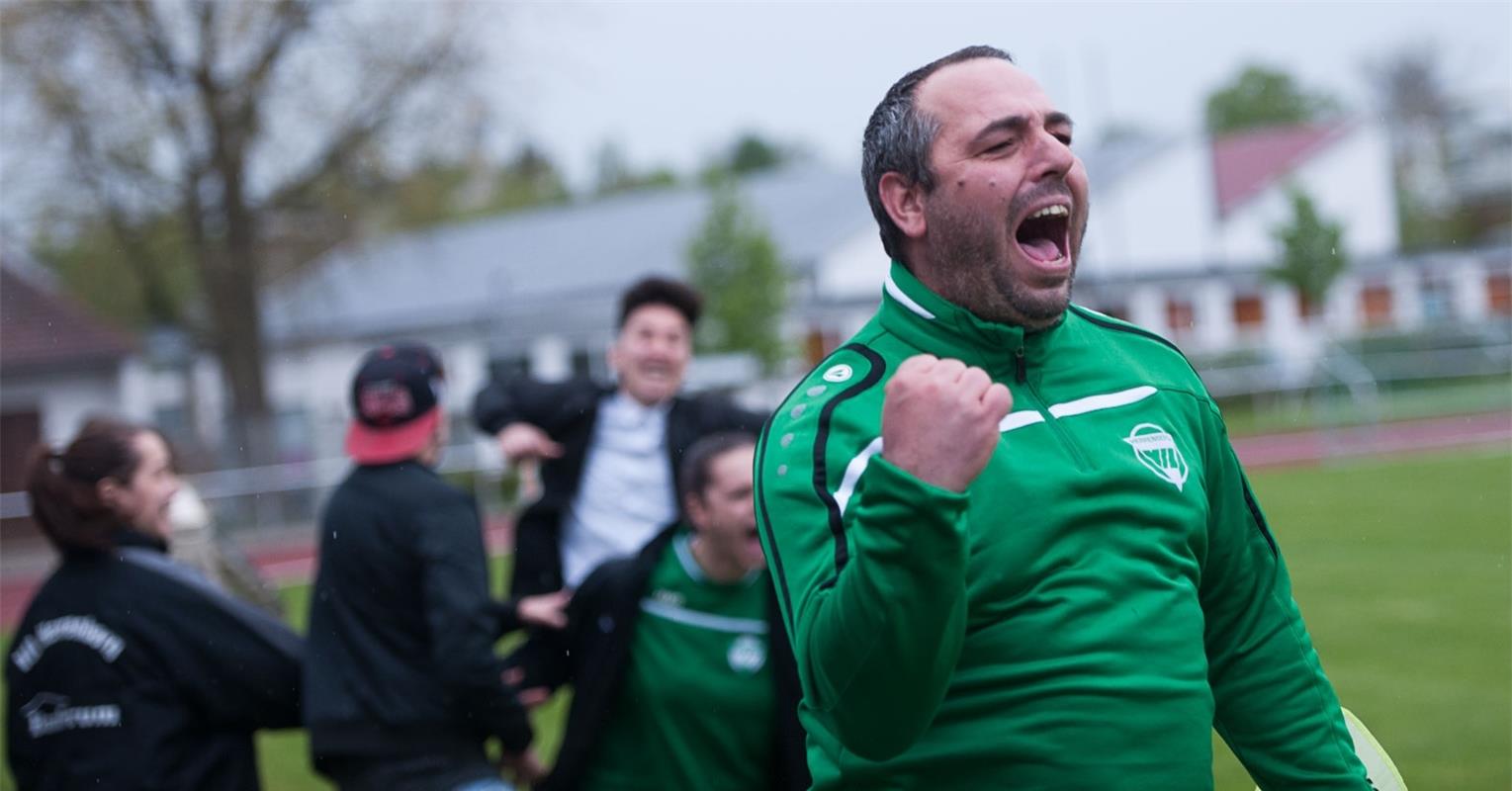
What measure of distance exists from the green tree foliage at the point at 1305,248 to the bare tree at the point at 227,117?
16392 millimetres

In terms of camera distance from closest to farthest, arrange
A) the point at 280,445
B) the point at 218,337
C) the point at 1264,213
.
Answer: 1. the point at 280,445
2. the point at 218,337
3. the point at 1264,213

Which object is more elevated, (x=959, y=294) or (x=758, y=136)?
(x=758, y=136)

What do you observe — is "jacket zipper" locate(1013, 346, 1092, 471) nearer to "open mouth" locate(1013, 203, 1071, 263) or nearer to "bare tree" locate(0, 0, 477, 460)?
"open mouth" locate(1013, 203, 1071, 263)

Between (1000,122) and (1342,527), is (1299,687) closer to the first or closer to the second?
(1000,122)

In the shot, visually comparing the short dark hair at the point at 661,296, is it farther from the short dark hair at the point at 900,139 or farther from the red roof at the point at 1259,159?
the red roof at the point at 1259,159

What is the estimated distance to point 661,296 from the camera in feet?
18.0

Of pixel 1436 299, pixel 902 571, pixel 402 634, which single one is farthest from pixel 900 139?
pixel 1436 299

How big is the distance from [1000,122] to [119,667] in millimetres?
2659

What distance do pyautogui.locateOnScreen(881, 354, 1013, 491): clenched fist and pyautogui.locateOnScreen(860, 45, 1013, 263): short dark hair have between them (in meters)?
0.46

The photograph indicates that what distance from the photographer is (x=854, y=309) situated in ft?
116

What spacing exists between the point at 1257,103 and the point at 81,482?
248ft

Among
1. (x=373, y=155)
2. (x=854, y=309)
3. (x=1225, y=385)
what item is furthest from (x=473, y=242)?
(x=1225, y=385)

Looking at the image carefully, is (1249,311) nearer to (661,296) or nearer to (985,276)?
(661,296)

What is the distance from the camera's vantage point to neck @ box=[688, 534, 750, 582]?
429cm
